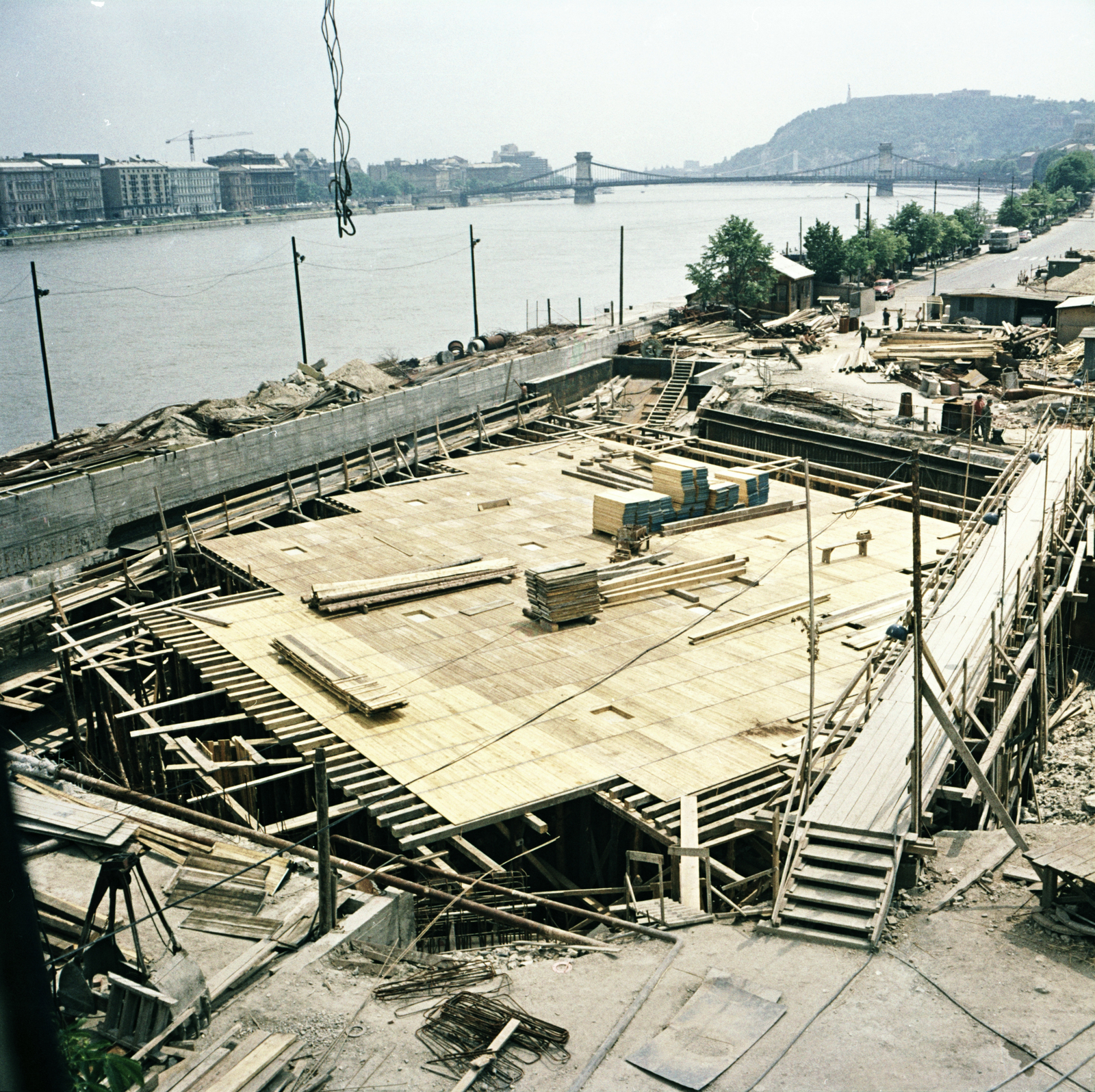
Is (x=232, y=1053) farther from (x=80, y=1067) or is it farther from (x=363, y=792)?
(x=363, y=792)

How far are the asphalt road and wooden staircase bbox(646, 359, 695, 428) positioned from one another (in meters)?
26.1

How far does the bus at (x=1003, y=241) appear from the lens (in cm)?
10450

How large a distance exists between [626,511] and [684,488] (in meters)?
2.02

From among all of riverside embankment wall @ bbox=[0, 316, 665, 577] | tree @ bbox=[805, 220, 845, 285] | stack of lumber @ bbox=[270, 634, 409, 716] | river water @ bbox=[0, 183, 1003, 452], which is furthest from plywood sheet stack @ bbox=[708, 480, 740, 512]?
tree @ bbox=[805, 220, 845, 285]

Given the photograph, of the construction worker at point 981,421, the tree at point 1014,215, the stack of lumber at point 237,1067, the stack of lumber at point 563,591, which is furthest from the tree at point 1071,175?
the stack of lumber at point 237,1067

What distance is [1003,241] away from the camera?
105 metres

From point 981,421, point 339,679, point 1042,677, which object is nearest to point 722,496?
point 981,421

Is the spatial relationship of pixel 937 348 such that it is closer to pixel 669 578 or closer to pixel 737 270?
pixel 737 270

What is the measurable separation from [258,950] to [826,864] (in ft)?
21.2

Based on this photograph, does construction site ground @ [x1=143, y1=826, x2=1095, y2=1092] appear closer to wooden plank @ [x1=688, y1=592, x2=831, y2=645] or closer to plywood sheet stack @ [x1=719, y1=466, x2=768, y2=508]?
wooden plank @ [x1=688, y1=592, x2=831, y2=645]

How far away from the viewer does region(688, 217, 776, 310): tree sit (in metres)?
62.7

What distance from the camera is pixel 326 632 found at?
22.3 metres

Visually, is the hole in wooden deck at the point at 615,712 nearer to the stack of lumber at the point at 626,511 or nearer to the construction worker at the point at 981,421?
the stack of lumber at the point at 626,511

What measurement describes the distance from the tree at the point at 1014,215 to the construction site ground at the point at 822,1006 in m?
129
